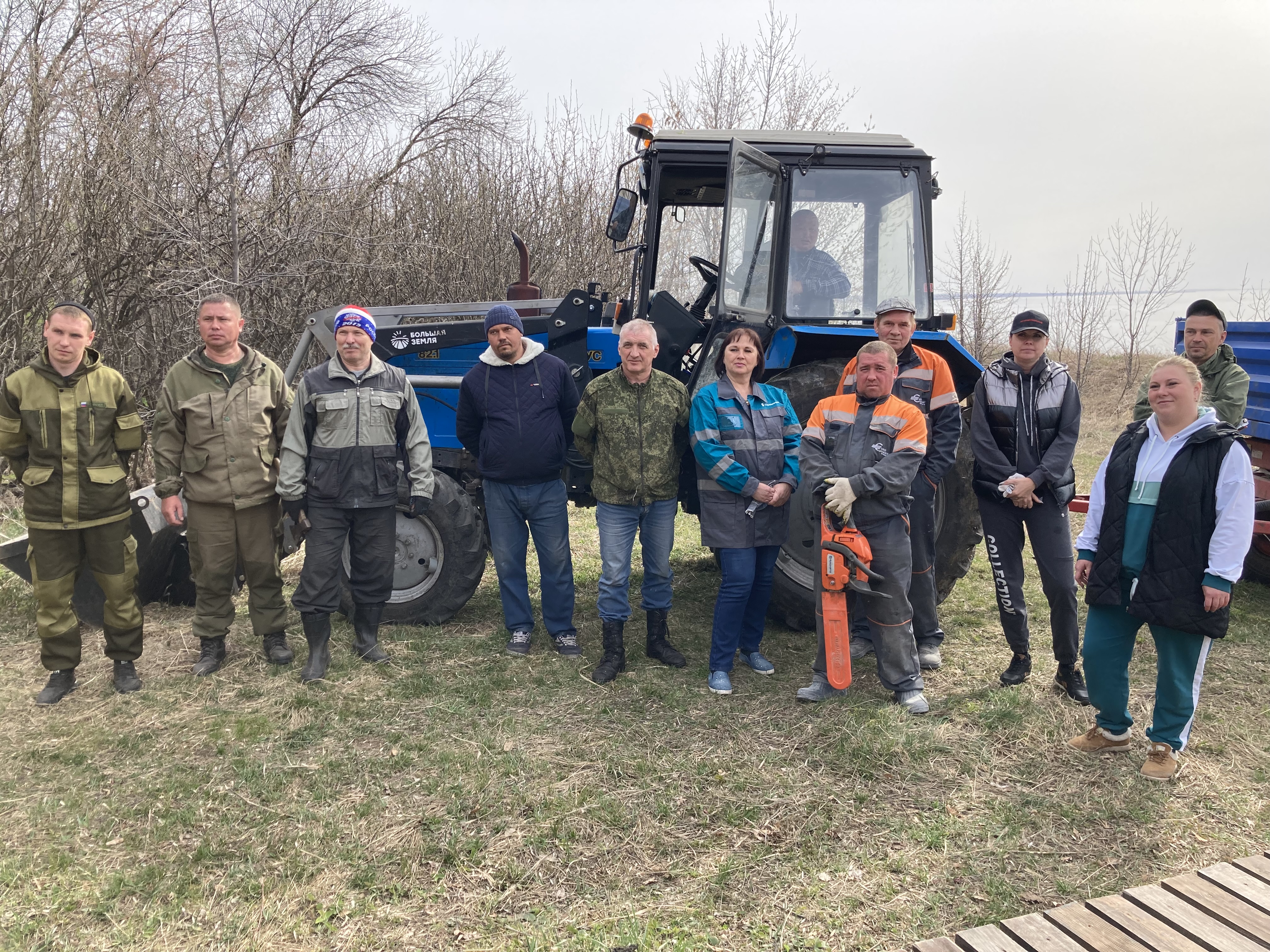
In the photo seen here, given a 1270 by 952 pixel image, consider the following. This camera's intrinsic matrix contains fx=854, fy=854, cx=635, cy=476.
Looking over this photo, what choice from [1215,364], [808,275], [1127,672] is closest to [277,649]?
[808,275]

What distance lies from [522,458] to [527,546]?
0.56 m

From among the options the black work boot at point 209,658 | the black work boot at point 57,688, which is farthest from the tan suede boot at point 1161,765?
the black work boot at point 57,688

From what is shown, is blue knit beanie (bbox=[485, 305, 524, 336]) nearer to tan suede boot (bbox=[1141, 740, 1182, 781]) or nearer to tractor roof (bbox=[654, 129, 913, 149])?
tractor roof (bbox=[654, 129, 913, 149])

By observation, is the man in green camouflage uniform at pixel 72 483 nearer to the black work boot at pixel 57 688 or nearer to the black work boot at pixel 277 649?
the black work boot at pixel 57 688

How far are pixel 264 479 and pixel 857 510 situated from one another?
2551mm

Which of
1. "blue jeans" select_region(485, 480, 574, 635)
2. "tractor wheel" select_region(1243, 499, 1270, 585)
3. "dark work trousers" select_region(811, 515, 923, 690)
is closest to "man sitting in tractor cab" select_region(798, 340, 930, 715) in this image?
"dark work trousers" select_region(811, 515, 923, 690)

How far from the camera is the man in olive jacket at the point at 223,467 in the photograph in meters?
3.66

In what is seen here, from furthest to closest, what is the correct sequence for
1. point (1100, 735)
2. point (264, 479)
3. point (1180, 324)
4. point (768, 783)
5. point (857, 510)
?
point (1180, 324) → point (264, 479) → point (857, 510) → point (1100, 735) → point (768, 783)

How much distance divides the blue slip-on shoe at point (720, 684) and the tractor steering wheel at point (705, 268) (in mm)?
2226

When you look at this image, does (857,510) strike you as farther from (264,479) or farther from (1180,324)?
(1180,324)

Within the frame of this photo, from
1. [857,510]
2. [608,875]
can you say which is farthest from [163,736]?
[857,510]

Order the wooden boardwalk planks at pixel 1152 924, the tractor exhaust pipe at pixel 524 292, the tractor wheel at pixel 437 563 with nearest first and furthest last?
1. the wooden boardwalk planks at pixel 1152 924
2. the tractor wheel at pixel 437 563
3. the tractor exhaust pipe at pixel 524 292

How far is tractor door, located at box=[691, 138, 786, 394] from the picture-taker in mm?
3961

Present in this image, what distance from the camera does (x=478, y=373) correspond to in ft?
13.0
